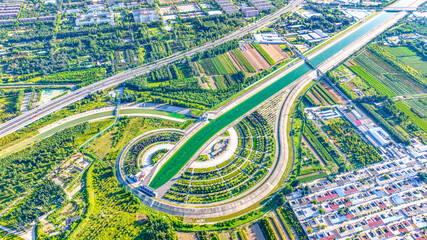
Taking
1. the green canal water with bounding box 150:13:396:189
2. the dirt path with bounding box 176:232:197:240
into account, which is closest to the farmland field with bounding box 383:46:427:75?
the green canal water with bounding box 150:13:396:189

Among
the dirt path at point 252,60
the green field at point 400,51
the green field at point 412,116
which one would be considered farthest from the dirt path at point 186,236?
the green field at point 400,51

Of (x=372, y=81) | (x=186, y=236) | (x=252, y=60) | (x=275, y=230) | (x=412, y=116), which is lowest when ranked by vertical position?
(x=275, y=230)

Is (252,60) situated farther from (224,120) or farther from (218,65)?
(224,120)

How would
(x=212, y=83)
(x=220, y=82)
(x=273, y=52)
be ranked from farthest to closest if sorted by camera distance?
(x=273, y=52) < (x=220, y=82) < (x=212, y=83)

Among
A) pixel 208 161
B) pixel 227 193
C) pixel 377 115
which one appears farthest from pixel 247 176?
pixel 377 115

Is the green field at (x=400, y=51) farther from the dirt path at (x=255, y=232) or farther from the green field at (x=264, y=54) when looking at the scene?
the dirt path at (x=255, y=232)

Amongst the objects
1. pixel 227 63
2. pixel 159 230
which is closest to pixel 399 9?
pixel 227 63

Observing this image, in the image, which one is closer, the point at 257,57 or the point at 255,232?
the point at 255,232
